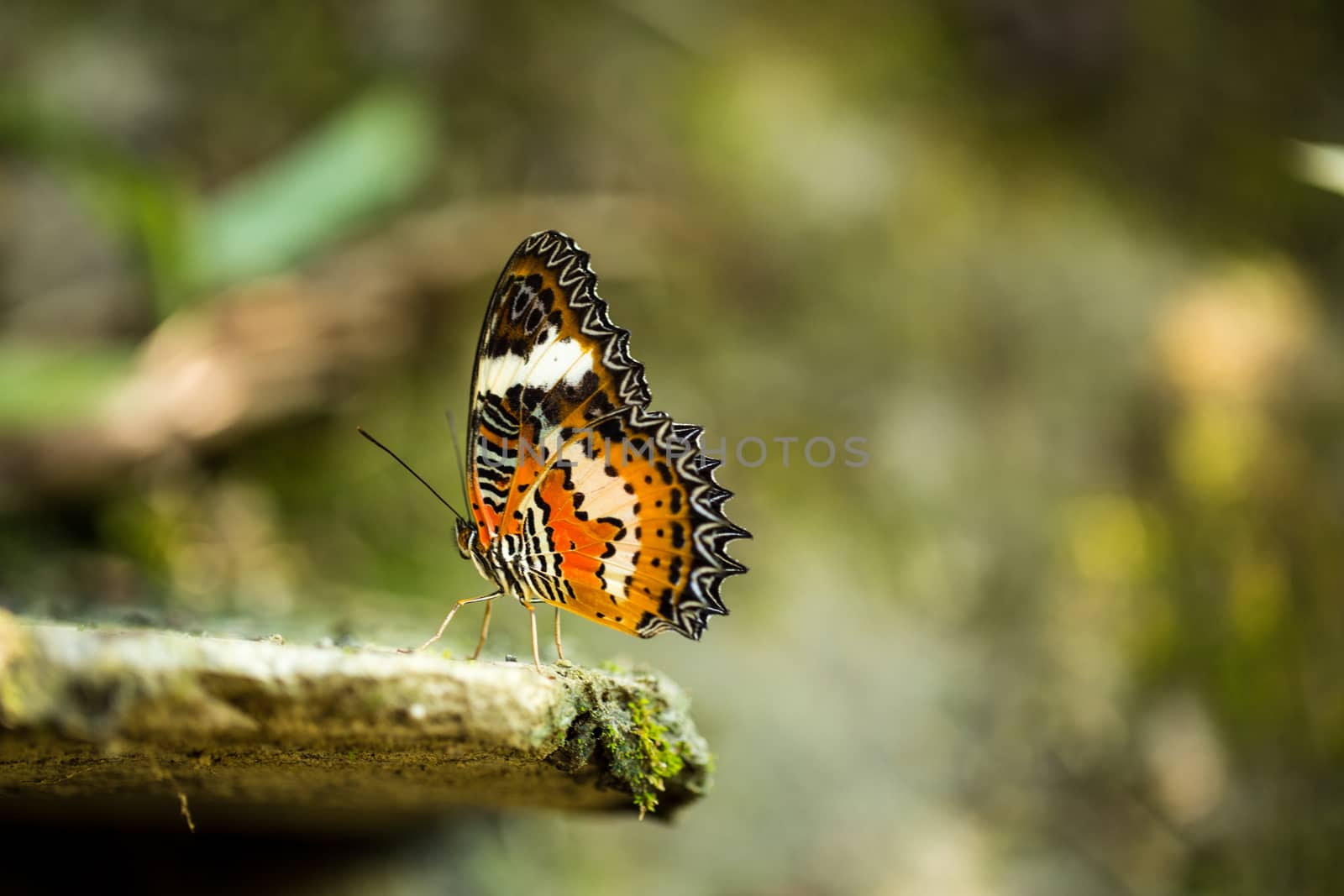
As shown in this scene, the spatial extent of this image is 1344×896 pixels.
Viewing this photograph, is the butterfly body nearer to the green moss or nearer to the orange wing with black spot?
the orange wing with black spot

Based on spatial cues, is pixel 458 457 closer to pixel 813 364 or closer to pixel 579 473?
pixel 579 473

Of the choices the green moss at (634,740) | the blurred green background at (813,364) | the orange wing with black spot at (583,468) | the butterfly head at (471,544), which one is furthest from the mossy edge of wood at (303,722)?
the blurred green background at (813,364)

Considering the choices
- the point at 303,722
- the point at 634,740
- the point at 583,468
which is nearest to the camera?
the point at 303,722

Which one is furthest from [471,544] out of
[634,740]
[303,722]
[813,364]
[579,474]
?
[813,364]

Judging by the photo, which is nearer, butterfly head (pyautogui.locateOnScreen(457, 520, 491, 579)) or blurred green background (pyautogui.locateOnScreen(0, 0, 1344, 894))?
butterfly head (pyautogui.locateOnScreen(457, 520, 491, 579))

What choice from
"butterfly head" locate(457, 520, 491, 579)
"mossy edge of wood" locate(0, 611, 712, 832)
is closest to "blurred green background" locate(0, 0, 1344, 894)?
"butterfly head" locate(457, 520, 491, 579)

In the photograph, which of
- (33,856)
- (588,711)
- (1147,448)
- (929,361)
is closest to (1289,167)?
(1147,448)

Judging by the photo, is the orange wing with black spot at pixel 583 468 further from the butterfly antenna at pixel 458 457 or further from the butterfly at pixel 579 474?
the butterfly antenna at pixel 458 457
